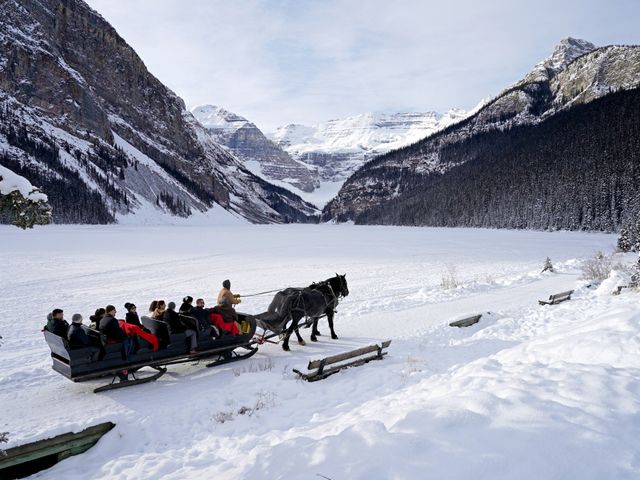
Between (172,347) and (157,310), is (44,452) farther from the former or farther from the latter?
(157,310)

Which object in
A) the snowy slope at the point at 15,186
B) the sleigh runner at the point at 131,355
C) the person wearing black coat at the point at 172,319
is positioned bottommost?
the sleigh runner at the point at 131,355

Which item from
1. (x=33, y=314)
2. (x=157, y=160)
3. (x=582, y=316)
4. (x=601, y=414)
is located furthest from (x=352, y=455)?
(x=157, y=160)

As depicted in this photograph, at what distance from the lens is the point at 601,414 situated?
4.99m

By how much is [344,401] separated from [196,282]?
55.6 feet

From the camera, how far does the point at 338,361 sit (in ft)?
31.4

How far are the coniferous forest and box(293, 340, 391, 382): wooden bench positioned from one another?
235 feet

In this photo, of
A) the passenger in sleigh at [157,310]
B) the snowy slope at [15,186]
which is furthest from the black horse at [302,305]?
the snowy slope at [15,186]

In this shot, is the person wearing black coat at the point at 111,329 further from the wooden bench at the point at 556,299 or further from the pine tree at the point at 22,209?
the wooden bench at the point at 556,299

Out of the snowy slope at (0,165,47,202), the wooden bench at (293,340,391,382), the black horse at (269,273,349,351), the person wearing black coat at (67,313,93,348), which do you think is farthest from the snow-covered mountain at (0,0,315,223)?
the snowy slope at (0,165,47,202)

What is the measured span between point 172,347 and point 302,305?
142 inches

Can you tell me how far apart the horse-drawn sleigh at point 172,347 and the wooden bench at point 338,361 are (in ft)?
0.89

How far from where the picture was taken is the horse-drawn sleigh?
7750mm

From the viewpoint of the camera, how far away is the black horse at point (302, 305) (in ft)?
36.3

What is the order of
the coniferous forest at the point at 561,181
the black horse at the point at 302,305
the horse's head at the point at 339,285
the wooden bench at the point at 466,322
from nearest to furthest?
the black horse at the point at 302,305, the horse's head at the point at 339,285, the wooden bench at the point at 466,322, the coniferous forest at the point at 561,181
